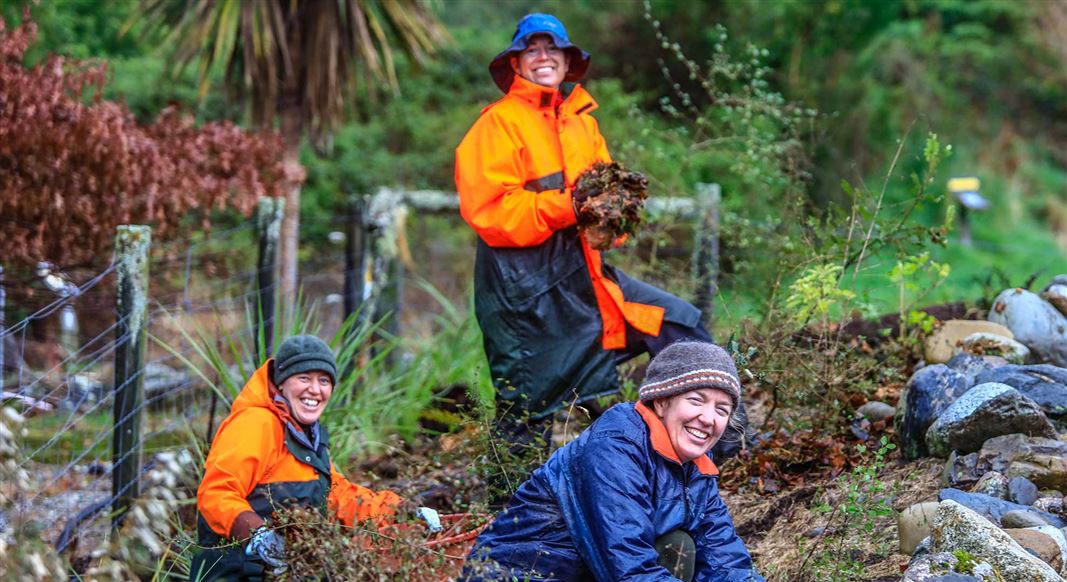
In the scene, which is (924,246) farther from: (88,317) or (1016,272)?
(1016,272)

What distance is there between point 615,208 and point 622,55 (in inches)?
466

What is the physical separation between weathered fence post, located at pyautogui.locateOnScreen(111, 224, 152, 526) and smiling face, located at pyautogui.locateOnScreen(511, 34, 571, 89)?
1.78 meters

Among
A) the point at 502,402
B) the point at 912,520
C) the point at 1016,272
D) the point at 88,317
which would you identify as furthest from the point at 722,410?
the point at 1016,272

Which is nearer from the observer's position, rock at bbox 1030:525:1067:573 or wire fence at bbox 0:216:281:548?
rock at bbox 1030:525:1067:573

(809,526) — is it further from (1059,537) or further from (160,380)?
(160,380)

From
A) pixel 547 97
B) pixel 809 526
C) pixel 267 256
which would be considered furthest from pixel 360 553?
pixel 267 256

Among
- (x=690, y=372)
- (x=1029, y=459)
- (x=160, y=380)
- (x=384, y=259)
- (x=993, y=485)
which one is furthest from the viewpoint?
(x=160, y=380)

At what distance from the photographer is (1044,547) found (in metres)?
3.93

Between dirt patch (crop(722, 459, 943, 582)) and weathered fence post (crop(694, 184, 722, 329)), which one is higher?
weathered fence post (crop(694, 184, 722, 329))

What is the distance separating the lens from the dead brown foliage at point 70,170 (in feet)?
21.9

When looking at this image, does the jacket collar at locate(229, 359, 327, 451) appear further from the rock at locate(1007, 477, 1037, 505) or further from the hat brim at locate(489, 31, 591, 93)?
the rock at locate(1007, 477, 1037, 505)

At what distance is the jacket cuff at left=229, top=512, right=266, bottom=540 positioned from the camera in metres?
3.86

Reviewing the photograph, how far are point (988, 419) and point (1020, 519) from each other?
2.23ft

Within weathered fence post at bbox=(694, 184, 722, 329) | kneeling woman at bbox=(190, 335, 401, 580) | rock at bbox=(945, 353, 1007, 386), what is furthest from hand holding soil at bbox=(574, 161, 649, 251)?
weathered fence post at bbox=(694, 184, 722, 329)
